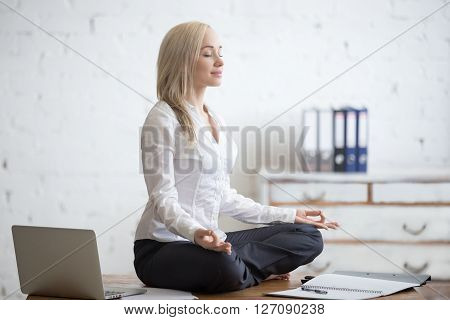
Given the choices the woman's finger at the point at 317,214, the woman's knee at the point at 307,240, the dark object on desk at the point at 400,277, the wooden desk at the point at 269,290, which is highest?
the woman's finger at the point at 317,214

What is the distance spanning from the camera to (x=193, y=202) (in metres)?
1.60

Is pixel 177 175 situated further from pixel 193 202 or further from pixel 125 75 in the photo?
pixel 125 75

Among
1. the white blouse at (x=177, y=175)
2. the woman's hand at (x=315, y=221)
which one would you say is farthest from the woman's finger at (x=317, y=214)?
the white blouse at (x=177, y=175)

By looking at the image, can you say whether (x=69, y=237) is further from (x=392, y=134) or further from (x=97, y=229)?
(x=392, y=134)

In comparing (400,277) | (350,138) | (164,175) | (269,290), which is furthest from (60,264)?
(350,138)

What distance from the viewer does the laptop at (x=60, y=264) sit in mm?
1423

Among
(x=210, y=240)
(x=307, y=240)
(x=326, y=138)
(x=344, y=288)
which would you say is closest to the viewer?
(x=210, y=240)

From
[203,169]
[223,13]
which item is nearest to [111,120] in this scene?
[223,13]

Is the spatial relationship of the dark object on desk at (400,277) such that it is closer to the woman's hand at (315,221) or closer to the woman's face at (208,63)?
the woman's hand at (315,221)

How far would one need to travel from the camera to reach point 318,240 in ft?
5.62

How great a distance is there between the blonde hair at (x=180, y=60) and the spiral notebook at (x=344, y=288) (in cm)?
49

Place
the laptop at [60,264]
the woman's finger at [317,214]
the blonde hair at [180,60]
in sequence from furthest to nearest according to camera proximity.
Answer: the woman's finger at [317,214] → the blonde hair at [180,60] → the laptop at [60,264]

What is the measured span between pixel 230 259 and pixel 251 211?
278 millimetres

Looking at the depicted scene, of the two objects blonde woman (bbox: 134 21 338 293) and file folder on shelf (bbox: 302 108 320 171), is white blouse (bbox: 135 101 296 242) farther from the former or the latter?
file folder on shelf (bbox: 302 108 320 171)
